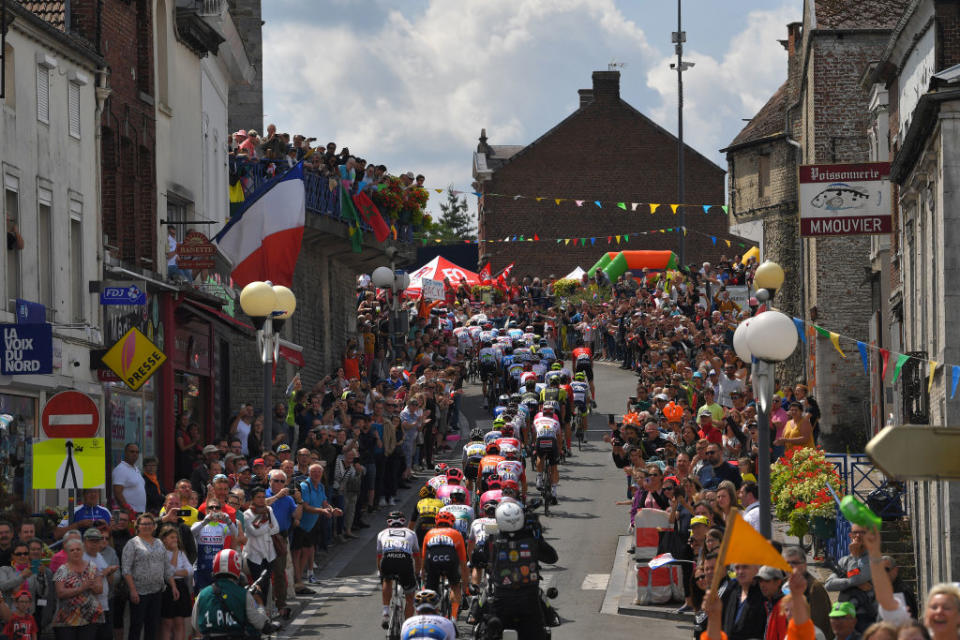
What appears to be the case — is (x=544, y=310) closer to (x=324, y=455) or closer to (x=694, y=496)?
(x=324, y=455)

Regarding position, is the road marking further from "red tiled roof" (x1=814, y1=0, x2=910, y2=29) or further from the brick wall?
"red tiled roof" (x1=814, y1=0, x2=910, y2=29)

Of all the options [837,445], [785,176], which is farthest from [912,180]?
[785,176]

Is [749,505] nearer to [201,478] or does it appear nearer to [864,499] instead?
[864,499]

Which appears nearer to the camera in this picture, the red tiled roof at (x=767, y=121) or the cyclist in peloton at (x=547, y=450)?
the cyclist in peloton at (x=547, y=450)

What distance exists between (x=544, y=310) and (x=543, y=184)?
1249 inches

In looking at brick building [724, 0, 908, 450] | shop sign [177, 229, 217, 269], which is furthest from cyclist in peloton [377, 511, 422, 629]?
brick building [724, 0, 908, 450]

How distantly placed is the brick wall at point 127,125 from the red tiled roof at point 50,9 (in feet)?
1.39

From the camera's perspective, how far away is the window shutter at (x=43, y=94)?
23641 mm

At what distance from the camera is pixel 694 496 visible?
1950 cm

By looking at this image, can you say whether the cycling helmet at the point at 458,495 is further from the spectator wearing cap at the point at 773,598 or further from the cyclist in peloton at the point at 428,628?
the spectator wearing cap at the point at 773,598

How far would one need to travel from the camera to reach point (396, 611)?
1714cm

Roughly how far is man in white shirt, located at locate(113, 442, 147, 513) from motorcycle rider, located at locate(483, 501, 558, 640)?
239 inches

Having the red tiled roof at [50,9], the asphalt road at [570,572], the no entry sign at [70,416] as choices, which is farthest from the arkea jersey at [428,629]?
the red tiled roof at [50,9]

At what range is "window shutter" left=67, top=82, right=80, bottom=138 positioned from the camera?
24938mm
